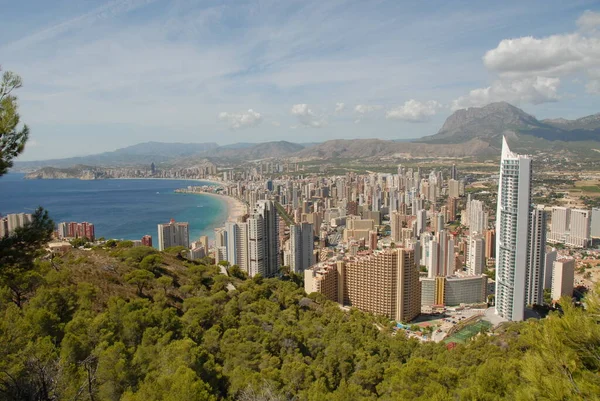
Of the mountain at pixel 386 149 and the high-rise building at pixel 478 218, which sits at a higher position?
the mountain at pixel 386 149

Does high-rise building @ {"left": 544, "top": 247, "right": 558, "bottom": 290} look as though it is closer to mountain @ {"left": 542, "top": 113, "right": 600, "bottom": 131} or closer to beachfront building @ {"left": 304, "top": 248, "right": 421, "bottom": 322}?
beachfront building @ {"left": 304, "top": 248, "right": 421, "bottom": 322}

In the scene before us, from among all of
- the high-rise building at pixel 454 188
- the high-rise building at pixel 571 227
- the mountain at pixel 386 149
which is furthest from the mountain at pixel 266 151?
the high-rise building at pixel 571 227

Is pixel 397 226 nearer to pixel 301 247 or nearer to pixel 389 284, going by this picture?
pixel 301 247

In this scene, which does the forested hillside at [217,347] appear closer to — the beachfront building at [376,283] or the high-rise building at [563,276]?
the beachfront building at [376,283]

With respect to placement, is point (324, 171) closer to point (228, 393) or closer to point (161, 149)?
point (228, 393)

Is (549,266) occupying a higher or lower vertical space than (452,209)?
lower

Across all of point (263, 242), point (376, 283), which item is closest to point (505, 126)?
point (263, 242)
